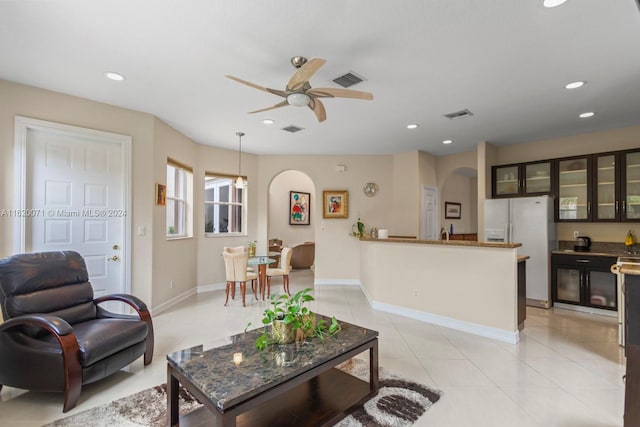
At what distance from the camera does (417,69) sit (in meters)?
2.76

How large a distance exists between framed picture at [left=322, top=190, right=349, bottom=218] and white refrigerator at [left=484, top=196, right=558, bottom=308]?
109 inches

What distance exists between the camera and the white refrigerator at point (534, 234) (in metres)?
4.51

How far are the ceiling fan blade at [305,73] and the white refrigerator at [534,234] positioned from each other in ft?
13.5

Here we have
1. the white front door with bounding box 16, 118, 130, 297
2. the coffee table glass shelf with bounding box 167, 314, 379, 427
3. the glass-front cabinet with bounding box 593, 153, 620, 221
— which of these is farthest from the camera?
the glass-front cabinet with bounding box 593, 153, 620, 221

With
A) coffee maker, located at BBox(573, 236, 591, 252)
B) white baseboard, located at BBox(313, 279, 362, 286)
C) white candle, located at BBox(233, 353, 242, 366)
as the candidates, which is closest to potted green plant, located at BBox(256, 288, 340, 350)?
white candle, located at BBox(233, 353, 242, 366)

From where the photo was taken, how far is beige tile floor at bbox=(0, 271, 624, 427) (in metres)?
A: 2.02

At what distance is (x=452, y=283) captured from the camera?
3723 mm

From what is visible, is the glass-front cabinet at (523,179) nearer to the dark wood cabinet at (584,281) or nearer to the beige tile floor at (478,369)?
the dark wood cabinet at (584,281)

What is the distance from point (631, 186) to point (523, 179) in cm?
128

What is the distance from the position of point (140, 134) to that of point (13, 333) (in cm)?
254

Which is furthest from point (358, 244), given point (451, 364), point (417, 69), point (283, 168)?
point (417, 69)

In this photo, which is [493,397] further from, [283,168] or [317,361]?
[283,168]

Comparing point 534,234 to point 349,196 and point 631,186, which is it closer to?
point 631,186

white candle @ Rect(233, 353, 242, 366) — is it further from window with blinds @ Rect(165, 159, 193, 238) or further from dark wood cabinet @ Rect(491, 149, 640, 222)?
dark wood cabinet @ Rect(491, 149, 640, 222)
